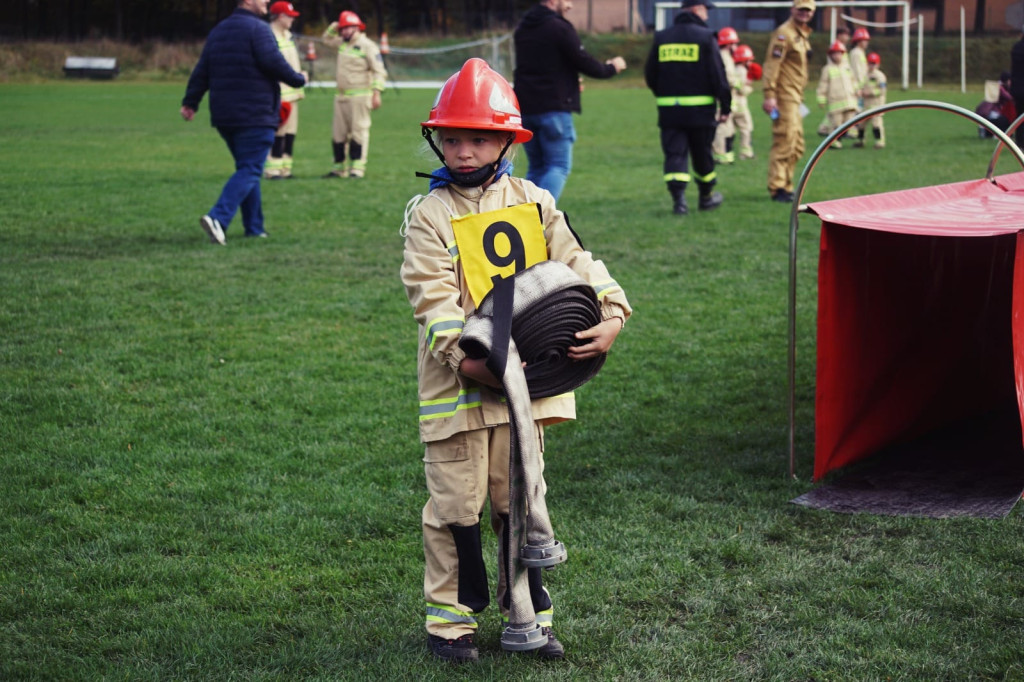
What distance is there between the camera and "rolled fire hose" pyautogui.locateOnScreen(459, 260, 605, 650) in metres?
3.03

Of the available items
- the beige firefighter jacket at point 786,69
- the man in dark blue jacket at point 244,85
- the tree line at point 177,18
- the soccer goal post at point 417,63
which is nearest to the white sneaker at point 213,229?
the man in dark blue jacket at point 244,85

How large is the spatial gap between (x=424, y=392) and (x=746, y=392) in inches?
126

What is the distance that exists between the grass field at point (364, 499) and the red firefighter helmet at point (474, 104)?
262 millimetres

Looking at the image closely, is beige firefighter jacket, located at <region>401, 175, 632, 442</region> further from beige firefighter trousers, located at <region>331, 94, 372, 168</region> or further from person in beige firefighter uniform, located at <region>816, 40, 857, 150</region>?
person in beige firefighter uniform, located at <region>816, 40, 857, 150</region>

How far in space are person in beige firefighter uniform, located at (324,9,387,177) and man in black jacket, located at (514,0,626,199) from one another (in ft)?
15.6

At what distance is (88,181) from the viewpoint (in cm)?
1461

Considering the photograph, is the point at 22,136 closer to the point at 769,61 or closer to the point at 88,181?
the point at 88,181

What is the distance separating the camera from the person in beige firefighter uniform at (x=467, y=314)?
10.4 feet

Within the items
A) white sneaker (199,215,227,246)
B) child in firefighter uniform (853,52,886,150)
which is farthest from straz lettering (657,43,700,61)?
child in firefighter uniform (853,52,886,150)

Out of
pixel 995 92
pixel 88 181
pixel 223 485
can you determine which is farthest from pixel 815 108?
pixel 223 485

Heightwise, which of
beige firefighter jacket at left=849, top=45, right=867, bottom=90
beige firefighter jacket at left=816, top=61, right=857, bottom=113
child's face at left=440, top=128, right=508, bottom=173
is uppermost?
beige firefighter jacket at left=849, top=45, right=867, bottom=90

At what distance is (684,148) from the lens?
38.4 feet

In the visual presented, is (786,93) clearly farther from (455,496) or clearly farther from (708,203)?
(455,496)

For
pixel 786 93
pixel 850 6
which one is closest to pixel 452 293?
pixel 786 93
